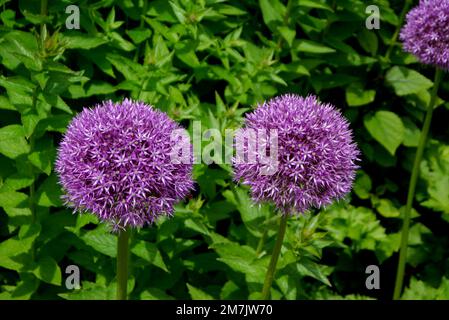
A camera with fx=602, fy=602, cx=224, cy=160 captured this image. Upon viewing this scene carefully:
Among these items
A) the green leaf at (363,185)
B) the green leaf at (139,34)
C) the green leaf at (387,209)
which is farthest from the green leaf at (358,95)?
the green leaf at (139,34)

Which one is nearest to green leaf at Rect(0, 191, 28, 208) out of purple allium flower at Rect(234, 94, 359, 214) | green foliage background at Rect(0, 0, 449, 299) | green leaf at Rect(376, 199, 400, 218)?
green foliage background at Rect(0, 0, 449, 299)

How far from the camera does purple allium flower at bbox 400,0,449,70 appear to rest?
10.1 ft

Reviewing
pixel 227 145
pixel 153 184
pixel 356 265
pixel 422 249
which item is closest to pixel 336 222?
pixel 356 265

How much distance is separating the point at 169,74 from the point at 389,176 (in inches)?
84.6

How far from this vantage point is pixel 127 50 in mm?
3061

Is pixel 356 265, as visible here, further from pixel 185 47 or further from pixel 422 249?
pixel 185 47

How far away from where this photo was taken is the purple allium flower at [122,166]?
2029 millimetres

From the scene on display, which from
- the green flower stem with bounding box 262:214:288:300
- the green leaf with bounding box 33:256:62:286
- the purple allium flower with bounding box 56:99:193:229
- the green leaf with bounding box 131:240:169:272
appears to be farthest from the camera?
the green leaf with bounding box 33:256:62:286

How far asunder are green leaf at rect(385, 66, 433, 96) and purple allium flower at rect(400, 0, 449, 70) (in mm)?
823

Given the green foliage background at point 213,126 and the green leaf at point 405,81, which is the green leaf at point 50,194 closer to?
the green foliage background at point 213,126

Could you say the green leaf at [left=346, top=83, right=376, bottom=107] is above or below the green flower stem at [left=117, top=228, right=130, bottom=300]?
above

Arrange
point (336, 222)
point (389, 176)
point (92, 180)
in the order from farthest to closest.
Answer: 1. point (389, 176)
2. point (336, 222)
3. point (92, 180)

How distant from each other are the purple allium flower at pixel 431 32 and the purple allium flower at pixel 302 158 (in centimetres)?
114

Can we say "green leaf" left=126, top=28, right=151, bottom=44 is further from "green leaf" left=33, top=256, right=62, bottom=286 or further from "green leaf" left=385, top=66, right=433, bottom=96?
"green leaf" left=385, top=66, right=433, bottom=96
